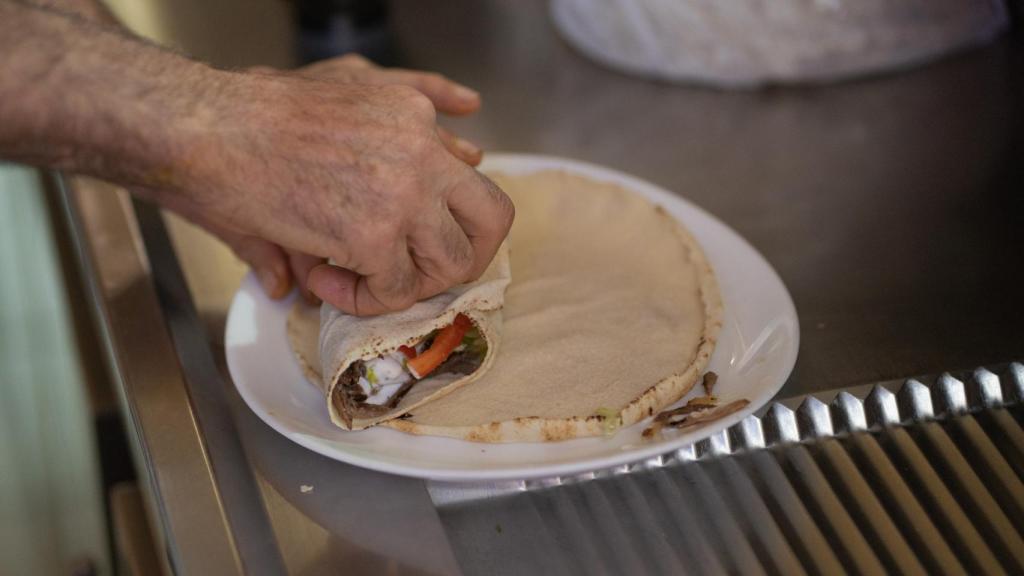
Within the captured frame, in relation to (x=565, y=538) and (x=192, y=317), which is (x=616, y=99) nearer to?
(x=192, y=317)

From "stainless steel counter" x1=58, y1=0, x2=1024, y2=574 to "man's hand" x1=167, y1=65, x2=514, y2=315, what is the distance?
9.0 inches

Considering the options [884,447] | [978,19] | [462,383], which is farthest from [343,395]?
[978,19]

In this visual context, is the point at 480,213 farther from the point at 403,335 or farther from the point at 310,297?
the point at 310,297

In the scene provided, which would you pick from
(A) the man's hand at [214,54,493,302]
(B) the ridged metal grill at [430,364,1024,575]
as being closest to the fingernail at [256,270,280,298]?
(A) the man's hand at [214,54,493,302]

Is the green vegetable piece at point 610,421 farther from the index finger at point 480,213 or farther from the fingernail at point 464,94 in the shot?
the fingernail at point 464,94

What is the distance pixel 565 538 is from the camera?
2.96 feet

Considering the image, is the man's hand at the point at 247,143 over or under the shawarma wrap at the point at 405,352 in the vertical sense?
over

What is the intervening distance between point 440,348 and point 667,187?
54cm

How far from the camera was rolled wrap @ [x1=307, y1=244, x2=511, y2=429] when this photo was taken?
0.96m

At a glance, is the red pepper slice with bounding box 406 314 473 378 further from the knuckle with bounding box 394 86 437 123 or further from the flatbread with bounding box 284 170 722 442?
the knuckle with bounding box 394 86 437 123

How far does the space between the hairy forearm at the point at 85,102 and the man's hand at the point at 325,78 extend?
0.25m

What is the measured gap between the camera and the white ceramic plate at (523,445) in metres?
0.88

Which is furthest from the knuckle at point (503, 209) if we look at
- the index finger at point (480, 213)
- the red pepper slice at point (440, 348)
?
the red pepper slice at point (440, 348)

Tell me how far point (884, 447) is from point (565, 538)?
13.2 inches
